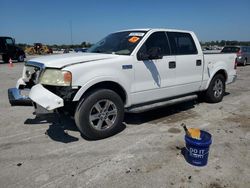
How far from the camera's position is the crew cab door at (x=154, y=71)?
434 cm

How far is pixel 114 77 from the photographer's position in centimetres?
393

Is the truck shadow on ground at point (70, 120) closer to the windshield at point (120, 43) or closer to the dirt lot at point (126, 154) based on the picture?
the dirt lot at point (126, 154)

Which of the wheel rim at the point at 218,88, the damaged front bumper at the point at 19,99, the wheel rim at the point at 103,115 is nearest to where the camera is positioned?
the wheel rim at the point at 103,115

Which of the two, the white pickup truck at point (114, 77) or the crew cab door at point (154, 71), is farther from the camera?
the crew cab door at point (154, 71)

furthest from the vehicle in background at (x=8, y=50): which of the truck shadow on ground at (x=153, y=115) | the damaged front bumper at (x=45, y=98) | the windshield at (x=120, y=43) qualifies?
the damaged front bumper at (x=45, y=98)

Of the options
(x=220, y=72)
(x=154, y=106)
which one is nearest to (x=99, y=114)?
(x=154, y=106)

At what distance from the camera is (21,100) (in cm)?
404

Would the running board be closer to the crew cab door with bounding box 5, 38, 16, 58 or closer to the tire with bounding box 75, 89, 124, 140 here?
the tire with bounding box 75, 89, 124, 140

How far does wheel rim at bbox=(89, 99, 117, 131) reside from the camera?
3.87 m

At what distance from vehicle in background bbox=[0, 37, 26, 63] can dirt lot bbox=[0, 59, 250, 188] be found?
59.0ft

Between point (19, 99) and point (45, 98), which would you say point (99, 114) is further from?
point (19, 99)

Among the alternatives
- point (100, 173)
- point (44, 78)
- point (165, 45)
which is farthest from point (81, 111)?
point (165, 45)

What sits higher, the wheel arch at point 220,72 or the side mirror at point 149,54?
the side mirror at point 149,54

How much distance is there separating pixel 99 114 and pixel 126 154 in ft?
2.80
